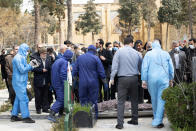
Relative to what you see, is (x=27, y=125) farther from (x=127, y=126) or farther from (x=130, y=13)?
(x=130, y=13)

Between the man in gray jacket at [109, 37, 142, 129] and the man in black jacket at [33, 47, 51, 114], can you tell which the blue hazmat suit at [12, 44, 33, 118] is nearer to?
the man in black jacket at [33, 47, 51, 114]

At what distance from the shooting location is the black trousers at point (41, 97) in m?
10.8

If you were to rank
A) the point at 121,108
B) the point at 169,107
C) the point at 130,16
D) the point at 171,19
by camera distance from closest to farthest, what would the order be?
1. the point at 169,107
2. the point at 121,108
3. the point at 171,19
4. the point at 130,16

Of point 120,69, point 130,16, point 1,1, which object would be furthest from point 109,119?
point 130,16

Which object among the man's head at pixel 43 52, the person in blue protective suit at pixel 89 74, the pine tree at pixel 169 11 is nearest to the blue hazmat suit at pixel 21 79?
the person in blue protective suit at pixel 89 74

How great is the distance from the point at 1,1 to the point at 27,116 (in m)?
19.1

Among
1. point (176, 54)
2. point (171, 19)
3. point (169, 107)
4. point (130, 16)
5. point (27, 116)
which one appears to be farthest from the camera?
point (130, 16)

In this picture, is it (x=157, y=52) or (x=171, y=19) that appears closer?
(x=157, y=52)

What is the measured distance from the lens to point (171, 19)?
5441cm

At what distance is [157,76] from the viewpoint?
27.3 feet

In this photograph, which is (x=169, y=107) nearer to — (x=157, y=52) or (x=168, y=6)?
(x=157, y=52)

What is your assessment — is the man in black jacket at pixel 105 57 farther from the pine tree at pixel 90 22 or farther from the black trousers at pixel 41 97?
the pine tree at pixel 90 22

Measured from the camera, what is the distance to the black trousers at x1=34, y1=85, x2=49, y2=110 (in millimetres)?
10836

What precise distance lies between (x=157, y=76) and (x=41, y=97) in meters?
4.11
